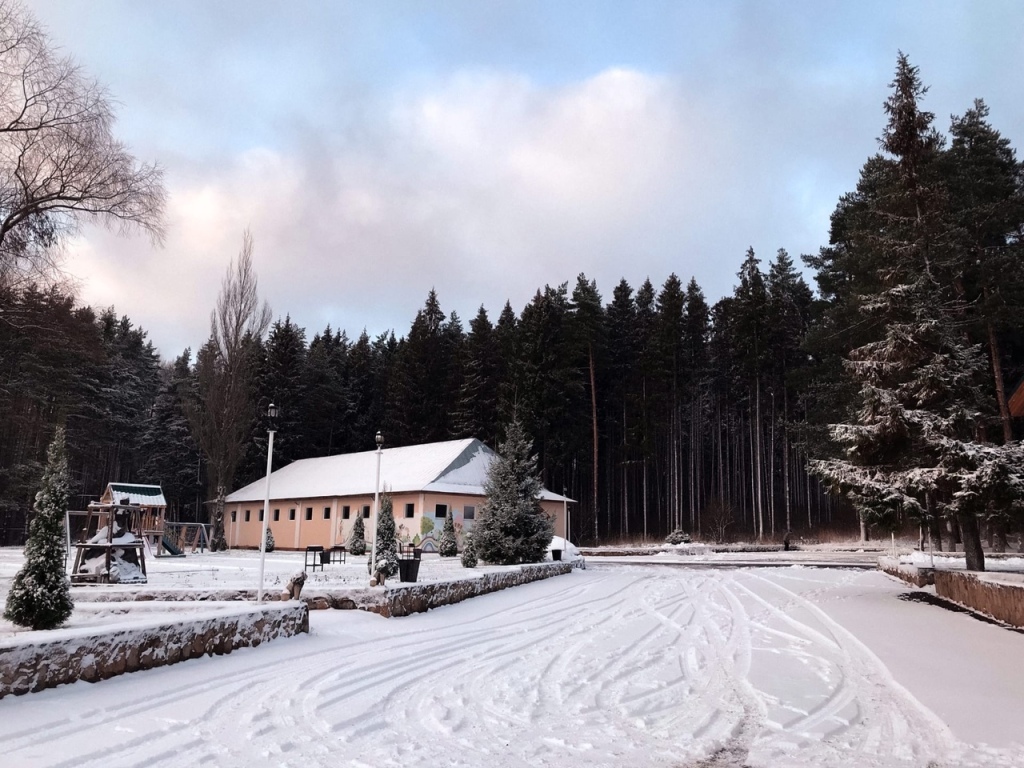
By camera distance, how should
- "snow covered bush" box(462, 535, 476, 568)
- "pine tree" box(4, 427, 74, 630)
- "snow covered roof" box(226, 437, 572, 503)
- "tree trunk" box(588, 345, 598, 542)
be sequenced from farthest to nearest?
"tree trunk" box(588, 345, 598, 542) → "snow covered roof" box(226, 437, 572, 503) → "snow covered bush" box(462, 535, 476, 568) → "pine tree" box(4, 427, 74, 630)

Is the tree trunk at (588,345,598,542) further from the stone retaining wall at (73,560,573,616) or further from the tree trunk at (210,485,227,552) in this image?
the stone retaining wall at (73,560,573,616)

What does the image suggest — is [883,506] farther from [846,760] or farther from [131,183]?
[131,183]

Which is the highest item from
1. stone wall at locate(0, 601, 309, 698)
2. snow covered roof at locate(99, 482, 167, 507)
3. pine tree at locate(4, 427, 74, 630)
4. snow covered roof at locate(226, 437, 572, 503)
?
snow covered roof at locate(226, 437, 572, 503)

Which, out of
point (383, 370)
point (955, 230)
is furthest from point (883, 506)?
point (383, 370)

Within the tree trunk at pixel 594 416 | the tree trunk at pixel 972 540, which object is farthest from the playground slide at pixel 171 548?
the tree trunk at pixel 972 540

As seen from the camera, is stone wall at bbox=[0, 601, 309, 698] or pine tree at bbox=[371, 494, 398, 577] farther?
pine tree at bbox=[371, 494, 398, 577]

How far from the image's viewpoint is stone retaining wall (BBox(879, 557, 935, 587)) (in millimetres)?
15992

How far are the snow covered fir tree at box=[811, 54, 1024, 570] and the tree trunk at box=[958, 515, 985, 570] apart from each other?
22 millimetres

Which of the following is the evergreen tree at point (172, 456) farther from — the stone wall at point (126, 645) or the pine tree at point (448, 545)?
the stone wall at point (126, 645)

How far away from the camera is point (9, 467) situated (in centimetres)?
3778

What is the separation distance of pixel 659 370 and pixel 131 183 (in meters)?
36.6

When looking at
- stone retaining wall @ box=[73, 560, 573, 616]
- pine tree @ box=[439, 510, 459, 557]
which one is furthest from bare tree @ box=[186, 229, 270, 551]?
stone retaining wall @ box=[73, 560, 573, 616]

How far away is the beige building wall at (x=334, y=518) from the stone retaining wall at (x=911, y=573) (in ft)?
49.5

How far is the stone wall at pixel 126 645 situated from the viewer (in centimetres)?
543
